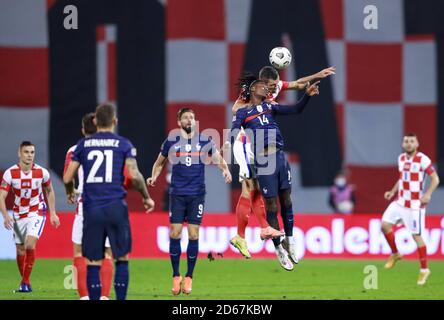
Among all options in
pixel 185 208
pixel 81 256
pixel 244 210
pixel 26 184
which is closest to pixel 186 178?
pixel 185 208

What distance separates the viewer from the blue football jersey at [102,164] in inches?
426

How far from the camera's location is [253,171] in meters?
13.6

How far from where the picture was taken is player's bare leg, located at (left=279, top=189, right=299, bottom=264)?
1365cm

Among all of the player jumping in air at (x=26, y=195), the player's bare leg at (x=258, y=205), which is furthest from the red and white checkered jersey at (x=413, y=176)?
the player jumping in air at (x=26, y=195)

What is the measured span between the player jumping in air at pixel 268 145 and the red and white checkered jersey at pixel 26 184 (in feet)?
11.0

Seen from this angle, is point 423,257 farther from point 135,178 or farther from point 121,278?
point 135,178

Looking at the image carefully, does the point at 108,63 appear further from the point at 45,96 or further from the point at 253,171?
the point at 253,171

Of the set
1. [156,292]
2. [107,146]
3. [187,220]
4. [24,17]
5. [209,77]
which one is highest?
[24,17]

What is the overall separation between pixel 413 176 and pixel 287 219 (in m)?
4.28

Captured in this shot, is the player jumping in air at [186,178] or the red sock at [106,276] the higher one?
the player jumping in air at [186,178]

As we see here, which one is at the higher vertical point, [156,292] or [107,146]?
[107,146]

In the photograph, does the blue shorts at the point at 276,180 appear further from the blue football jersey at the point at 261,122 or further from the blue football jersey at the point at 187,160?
the blue football jersey at the point at 187,160
